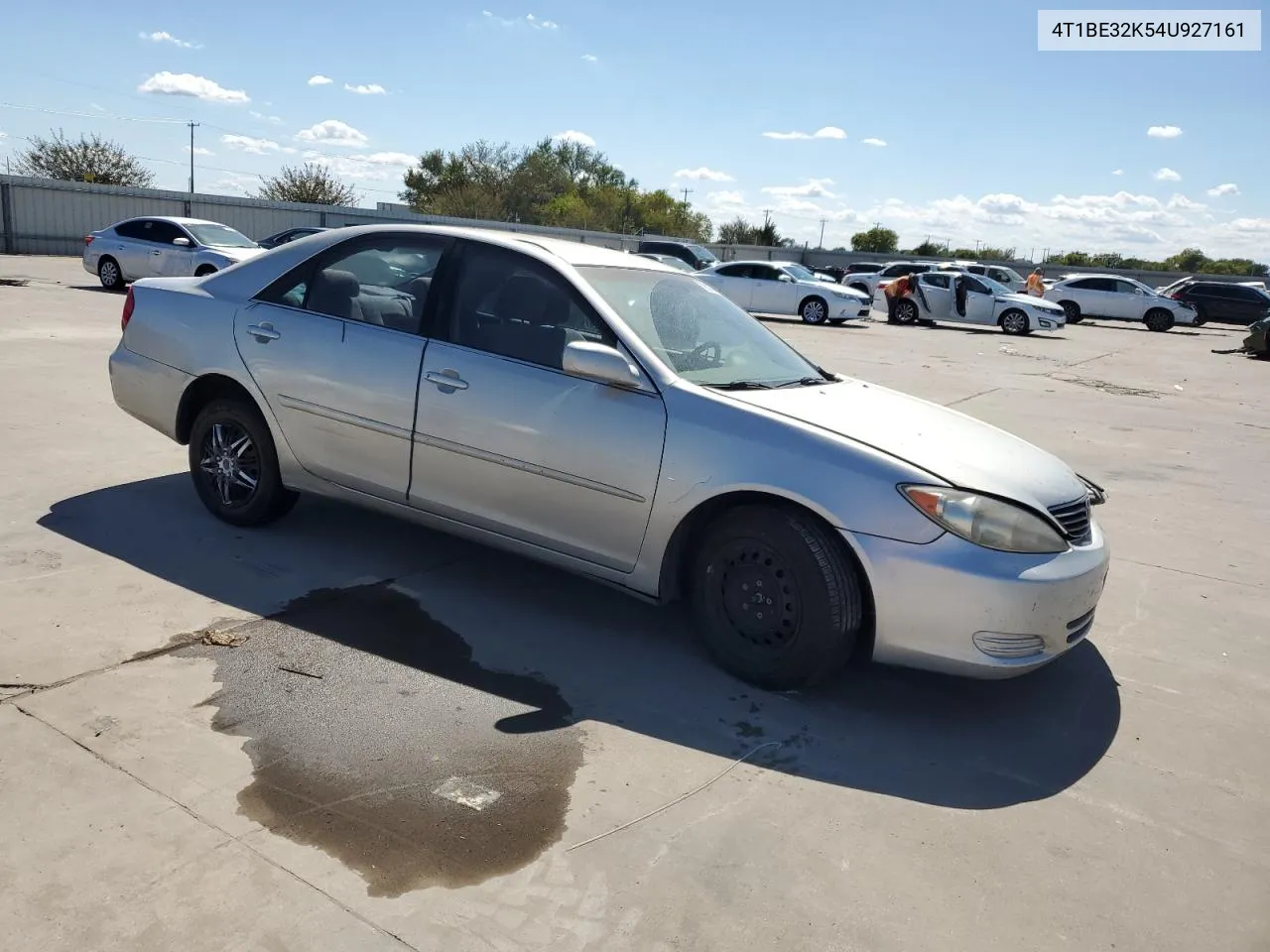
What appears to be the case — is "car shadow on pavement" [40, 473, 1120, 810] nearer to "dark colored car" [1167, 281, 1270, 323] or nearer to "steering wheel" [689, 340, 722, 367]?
"steering wheel" [689, 340, 722, 367]

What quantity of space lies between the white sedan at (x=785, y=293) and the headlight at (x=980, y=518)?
2165 cm

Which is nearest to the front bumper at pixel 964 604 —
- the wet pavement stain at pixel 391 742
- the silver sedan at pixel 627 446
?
the silver sedan at pixel 627 446

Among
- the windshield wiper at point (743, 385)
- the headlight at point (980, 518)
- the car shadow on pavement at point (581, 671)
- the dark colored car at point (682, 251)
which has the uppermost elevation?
the dark colored car at point (682, 251)

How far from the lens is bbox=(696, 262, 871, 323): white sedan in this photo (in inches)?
992

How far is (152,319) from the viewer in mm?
A: 5578

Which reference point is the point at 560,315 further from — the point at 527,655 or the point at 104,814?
the point at 104,814

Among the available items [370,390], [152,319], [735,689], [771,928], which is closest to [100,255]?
[152,319]

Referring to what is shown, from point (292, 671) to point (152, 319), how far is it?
2.62m

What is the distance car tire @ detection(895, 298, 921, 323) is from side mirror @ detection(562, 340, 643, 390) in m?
24.6

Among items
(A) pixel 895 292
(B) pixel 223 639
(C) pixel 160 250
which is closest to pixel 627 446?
(B) pixel 223 639

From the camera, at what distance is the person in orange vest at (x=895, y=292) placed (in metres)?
27.2

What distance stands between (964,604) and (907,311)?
82.6ft

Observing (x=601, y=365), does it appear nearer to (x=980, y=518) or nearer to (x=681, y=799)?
(x=980, y=518)

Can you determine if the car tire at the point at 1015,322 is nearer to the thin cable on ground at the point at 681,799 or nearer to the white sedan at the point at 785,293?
the white sedan at the point at 785,293
